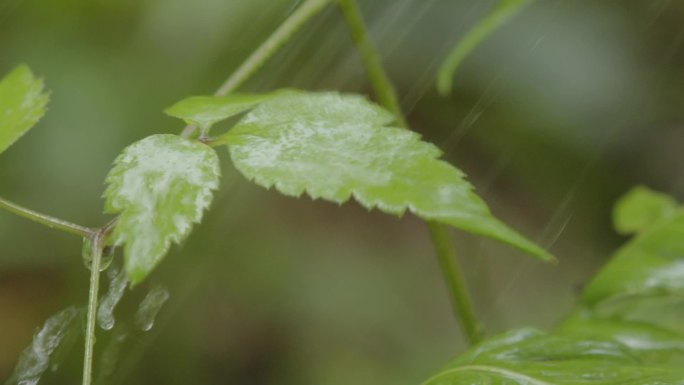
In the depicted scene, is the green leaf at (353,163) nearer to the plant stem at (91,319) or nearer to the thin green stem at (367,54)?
the plant stem at (91,319)

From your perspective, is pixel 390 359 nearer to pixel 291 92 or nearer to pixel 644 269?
pixel 644 269

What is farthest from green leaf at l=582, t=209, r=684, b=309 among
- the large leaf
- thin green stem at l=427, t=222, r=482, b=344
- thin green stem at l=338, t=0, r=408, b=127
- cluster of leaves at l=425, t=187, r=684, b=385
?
the large leaf

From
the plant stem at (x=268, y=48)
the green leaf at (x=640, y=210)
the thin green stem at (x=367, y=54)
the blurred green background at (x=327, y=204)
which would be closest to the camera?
the plant stem at (x=268, y=48)

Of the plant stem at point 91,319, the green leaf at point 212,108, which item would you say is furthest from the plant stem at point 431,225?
the plant stem at point 91,319

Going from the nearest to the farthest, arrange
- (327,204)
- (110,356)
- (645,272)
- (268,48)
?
(268,48) < (645,272) < (110,356) < (327,204)

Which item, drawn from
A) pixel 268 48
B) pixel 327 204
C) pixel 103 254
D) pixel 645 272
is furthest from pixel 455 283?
pixel 327 204

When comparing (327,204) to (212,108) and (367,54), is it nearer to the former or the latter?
(367,54)
